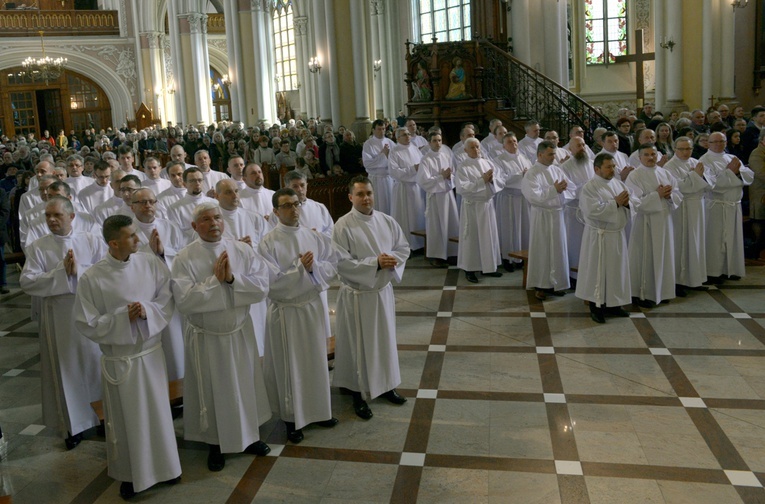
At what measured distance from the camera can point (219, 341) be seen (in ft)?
16.2

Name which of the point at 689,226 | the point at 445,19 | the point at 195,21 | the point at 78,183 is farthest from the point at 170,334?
the point at 195,21

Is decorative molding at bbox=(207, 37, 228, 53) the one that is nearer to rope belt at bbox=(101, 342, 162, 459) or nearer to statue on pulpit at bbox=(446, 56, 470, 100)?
statue on pulpit at bbox=(446, 56, 470, 100)

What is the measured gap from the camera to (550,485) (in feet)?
15.4

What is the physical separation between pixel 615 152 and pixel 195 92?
2467 centimetres

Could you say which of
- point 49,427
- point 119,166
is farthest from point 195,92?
point 49,427

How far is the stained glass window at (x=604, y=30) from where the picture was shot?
2281cm

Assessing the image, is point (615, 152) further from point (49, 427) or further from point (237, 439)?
point (49, 427)

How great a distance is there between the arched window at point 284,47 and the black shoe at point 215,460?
29.9 metres

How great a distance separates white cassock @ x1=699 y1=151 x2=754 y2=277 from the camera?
9016 mm

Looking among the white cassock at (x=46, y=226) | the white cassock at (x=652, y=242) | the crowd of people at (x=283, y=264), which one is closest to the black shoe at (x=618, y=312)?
A: the crowd of people at (x=283, y=264)

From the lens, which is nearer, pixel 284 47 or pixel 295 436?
pixel 295 436

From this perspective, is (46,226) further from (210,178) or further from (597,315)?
(597,315)

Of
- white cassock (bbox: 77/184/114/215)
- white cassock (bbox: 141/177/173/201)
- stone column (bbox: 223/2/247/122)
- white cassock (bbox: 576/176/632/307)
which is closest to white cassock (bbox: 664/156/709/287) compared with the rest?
white cassock (bbox: 576/176/632/307)

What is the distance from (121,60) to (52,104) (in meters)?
4.38
